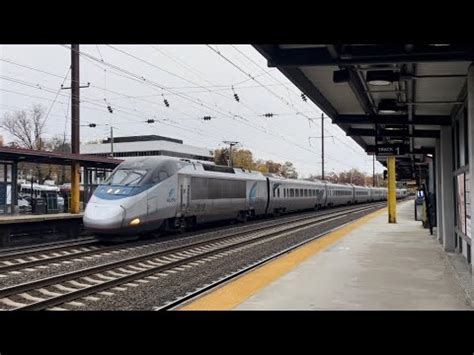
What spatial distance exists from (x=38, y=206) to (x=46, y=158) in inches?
181

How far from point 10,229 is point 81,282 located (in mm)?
8618

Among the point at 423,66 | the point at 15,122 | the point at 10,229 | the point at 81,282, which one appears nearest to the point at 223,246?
the point at 81,282

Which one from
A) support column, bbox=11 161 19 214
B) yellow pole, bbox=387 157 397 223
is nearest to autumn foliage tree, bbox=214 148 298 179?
yellow pole, bbox=387 157 397 223

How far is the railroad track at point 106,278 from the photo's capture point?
8.45 metres

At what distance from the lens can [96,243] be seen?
16.8 meters

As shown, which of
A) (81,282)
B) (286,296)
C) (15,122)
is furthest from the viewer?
(15,122)

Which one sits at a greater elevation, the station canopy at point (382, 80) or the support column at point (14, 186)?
the station canopy at point (382, 80)

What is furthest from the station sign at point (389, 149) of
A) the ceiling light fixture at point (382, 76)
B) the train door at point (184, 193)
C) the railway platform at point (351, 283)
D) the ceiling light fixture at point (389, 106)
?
the ceiling light fixture at point (382, 76)

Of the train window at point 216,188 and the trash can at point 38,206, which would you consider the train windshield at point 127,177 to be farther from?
the trash can at point 38,206

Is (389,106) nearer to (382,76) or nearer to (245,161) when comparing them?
(382,76)

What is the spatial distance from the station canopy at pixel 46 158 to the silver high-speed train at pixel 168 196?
13.3ft
